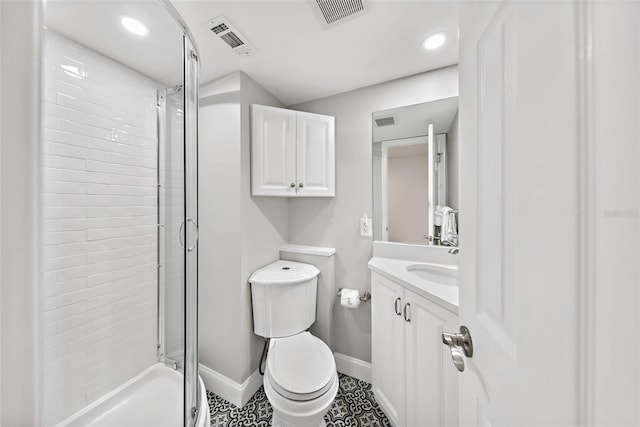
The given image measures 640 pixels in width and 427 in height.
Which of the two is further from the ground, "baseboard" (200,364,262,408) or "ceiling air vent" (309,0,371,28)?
"ceiling air vent" (309,0,371,28)

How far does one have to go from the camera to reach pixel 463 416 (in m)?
0.63

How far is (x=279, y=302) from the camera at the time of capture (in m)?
1.50

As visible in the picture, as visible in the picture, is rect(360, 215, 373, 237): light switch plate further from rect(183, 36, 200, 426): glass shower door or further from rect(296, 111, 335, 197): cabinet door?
rect(183, 36, 200, 426): glass shower door

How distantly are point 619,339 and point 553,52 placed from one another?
1.02 ft

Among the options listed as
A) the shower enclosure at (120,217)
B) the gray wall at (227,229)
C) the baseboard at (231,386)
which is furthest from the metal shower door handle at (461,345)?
the baseboard at (231,386)

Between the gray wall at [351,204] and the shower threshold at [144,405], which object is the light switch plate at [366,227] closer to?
the gray wall at [351,204]

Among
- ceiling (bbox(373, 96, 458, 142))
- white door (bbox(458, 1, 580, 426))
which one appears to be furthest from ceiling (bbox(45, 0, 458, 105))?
white door (bbox(458, 1, 580, 426))

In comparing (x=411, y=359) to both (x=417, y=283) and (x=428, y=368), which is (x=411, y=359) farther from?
(x=417, y=283)

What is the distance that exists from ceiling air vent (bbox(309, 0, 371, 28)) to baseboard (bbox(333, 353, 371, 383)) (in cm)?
221

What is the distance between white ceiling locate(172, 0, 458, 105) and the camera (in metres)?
1.05

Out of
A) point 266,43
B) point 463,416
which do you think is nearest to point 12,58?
point 463,416

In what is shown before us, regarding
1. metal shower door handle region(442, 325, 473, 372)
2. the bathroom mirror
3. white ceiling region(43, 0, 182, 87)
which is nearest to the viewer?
metal shower door handle region(442, 325, 473, 372)

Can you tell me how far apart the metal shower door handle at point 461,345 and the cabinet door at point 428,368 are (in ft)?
1.11

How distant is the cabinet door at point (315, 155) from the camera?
167 cm
